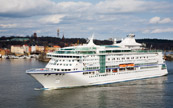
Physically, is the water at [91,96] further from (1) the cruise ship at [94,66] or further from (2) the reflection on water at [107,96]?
(1) the cruise ship at [94,66]

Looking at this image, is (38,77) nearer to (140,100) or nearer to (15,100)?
(15,100)

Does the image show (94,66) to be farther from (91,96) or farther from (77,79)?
(91,96)

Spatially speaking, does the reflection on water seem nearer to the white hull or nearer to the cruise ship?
the white hull

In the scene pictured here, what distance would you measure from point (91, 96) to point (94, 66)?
5.16m

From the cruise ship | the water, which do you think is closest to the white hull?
the cruise ship

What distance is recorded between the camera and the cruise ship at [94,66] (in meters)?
28.5

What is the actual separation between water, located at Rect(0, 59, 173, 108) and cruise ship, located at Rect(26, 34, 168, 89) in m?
0.97

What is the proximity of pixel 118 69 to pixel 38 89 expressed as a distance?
34.8 feet

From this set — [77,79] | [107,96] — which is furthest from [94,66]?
[107,96]

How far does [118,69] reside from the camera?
33.5 meters

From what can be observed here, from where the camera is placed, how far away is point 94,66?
30.9 metres

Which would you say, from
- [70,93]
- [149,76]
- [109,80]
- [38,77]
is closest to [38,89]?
[38,77]

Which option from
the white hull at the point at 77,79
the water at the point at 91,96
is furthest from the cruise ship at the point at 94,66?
the water at the point at 91,96

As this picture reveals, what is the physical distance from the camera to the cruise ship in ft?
93.5
